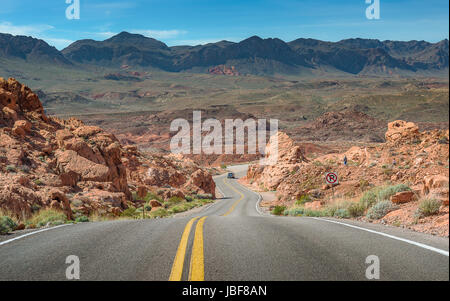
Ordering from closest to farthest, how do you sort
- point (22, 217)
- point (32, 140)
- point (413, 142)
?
point (22, 217) → point (32, 140) → point (413, 142)

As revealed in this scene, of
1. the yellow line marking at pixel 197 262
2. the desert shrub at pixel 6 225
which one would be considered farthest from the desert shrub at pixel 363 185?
the desert shrub at pixel 6 225

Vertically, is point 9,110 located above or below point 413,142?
above

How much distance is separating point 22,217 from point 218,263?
9.68 meters

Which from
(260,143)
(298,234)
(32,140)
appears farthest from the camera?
(260,143)

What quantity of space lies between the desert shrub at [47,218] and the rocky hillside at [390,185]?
336 inches

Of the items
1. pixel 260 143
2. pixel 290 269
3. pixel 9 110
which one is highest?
pixel 9 110

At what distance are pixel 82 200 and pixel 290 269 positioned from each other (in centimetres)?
1538

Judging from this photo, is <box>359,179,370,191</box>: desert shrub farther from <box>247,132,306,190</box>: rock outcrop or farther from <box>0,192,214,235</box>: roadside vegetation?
<box>247,132,306,190</box>: rock outcrop

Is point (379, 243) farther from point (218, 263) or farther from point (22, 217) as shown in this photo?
point (22, 217)

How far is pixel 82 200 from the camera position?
1841cm

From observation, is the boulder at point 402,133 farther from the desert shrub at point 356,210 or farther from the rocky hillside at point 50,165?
the desert shrub at point 356,210

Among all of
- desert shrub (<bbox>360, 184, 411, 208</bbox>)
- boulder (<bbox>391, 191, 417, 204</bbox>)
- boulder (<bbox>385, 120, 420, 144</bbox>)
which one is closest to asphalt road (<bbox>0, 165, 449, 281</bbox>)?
boulder (<bbox>391, 191, 417, 204</bbox>)

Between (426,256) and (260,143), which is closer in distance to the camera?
(426,256)

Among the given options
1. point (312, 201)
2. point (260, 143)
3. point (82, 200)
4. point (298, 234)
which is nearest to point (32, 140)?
point (82, 200)
